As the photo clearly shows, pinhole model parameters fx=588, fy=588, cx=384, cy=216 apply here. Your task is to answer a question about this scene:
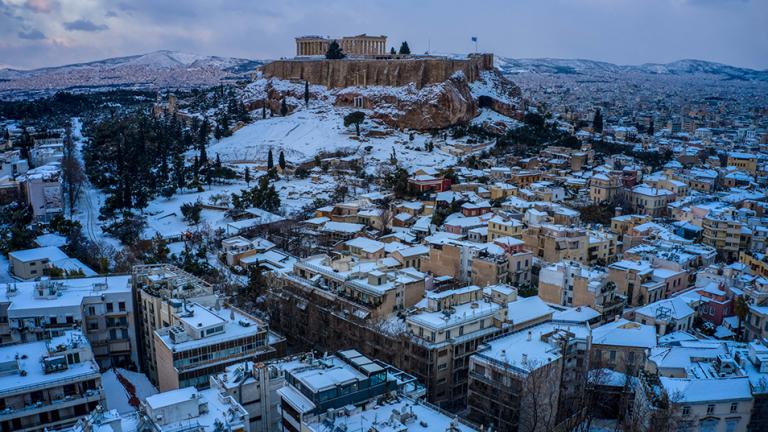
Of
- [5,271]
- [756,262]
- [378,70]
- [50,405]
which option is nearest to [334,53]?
[378,70]

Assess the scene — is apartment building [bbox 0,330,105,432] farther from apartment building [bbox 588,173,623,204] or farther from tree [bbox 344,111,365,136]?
tree [bbox 344,111,365,136]

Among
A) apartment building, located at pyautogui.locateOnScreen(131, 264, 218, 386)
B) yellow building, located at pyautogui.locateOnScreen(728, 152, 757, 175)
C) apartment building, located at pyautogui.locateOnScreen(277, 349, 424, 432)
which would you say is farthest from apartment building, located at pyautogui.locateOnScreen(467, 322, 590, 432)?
yellow building, located at pyautogui.locateOnScreen(728, 152, 757, 175)

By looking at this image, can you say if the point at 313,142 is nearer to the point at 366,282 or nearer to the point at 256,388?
the point at 366,282

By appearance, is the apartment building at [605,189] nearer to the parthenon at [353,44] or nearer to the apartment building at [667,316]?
the apartment building at [667,316]

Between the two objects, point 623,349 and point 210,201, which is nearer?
point 623,349

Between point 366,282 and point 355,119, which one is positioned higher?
point 355,119

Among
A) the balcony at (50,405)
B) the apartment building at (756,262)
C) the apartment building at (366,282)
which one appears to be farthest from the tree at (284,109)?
the balcony at (50,405)
